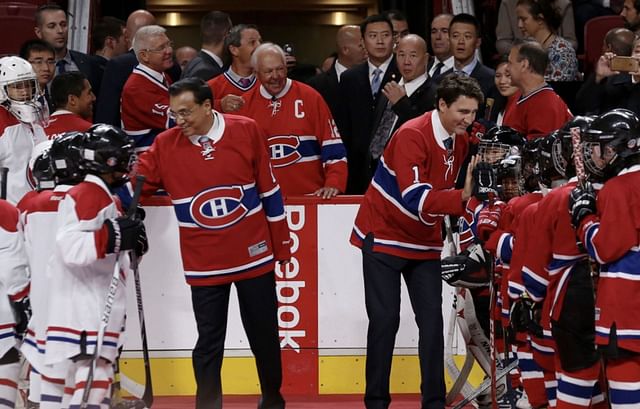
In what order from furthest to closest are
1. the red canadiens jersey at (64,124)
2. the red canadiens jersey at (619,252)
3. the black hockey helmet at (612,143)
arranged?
the red canadiens jersey at (64,124) → the black hockey helmet at (612,143) → the red canadiens jersey at (619,252)

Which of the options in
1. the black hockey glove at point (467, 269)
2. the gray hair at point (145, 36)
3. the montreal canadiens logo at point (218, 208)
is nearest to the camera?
the montreal canadiens logo at point (218, 208)

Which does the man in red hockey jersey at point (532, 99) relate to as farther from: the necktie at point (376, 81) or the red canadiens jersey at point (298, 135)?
the necktie at point (376, 81)

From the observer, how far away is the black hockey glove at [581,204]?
536cm

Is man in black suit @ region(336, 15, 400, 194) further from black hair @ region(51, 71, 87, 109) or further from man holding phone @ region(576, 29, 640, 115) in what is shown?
black hair @ region(51, 71, 87, 109)

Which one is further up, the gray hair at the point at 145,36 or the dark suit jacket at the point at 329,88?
the gray hair at the point at 145,36

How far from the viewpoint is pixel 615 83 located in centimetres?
809

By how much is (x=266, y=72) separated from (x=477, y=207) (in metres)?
1.72

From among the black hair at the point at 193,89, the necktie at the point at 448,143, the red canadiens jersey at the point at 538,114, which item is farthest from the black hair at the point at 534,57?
the black hair at the point at 193,89

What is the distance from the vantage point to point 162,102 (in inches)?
320

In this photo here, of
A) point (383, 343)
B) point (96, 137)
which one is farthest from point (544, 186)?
point (96, 137)

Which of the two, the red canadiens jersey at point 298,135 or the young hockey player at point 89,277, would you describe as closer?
the young hockey player at point 89,277

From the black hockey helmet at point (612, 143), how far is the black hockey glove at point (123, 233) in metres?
1.85

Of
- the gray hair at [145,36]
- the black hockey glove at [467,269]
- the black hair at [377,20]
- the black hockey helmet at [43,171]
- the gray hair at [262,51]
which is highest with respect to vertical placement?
the black hair at [377,20]

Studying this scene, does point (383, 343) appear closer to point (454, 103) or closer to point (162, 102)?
point (454, 103)
